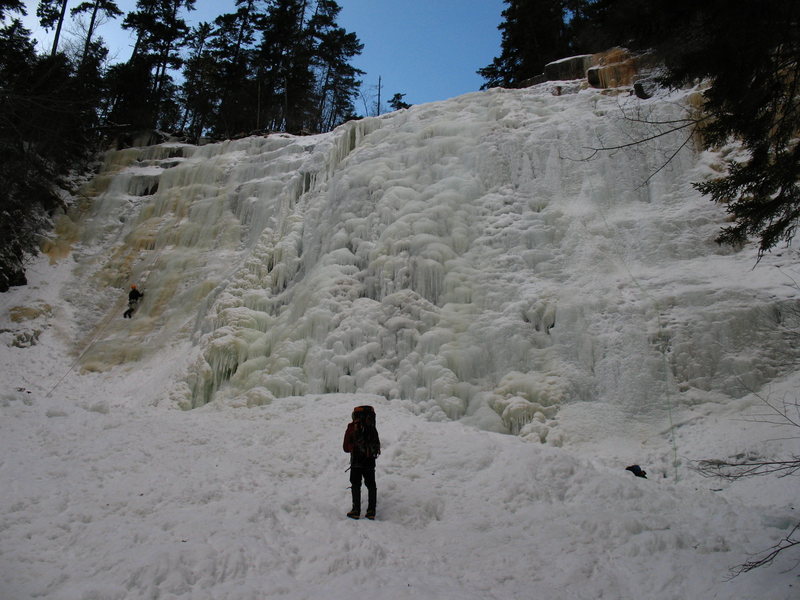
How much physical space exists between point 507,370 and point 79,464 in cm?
651

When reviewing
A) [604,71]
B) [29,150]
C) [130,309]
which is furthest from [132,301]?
[604,71]

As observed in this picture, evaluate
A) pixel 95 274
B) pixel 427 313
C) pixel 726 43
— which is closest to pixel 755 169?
pixel 726 43

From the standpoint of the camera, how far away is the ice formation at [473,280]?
8.56 metres

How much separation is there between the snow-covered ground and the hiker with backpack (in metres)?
0.27

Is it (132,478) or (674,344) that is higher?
(674,344)

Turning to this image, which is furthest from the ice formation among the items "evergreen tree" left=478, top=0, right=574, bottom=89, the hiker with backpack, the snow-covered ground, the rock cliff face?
"evergreen tree" left=478, top=0, right=574, bottom=89

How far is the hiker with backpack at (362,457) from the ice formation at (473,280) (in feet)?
11.2

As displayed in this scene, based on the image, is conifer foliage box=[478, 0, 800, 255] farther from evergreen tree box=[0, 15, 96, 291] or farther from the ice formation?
evergreen tree box=[0, 15, 96, 291]

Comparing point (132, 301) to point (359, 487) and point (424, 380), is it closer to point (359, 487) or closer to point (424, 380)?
point (424, 380)

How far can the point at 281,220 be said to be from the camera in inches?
608

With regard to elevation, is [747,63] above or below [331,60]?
below

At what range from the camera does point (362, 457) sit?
17.9 ft

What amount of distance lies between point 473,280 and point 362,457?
19.7ft

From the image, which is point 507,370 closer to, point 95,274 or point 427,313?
point 427,313
